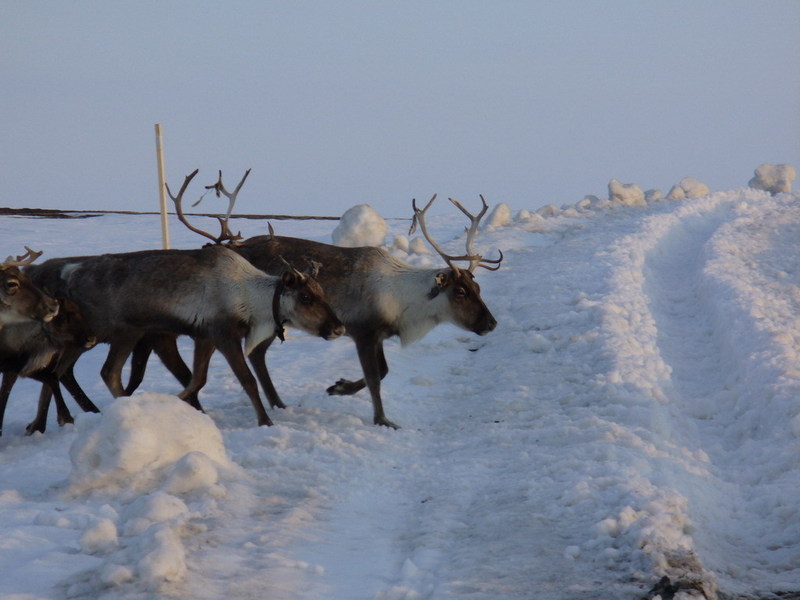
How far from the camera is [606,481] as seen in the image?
5887mm

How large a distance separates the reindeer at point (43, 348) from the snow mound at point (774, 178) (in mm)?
26857

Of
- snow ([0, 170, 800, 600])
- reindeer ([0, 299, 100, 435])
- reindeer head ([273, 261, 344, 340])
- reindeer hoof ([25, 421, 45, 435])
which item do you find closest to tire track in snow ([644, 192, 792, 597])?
snow ([0, 170, 800, 600])

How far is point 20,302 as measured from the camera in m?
7.79

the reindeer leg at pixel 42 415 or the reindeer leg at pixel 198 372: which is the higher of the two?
the reindeer leg at pixel 198 372

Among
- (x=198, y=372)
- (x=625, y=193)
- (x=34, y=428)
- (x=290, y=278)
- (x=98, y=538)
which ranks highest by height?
(x=290, y=278)

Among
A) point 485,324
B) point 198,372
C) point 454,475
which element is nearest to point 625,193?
point 485,324

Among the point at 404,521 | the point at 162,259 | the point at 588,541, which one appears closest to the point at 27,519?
the point at 404,521

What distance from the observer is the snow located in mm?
4672

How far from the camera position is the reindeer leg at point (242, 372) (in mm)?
7805

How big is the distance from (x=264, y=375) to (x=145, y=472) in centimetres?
287

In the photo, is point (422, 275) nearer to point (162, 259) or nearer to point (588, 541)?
point (162, 259)

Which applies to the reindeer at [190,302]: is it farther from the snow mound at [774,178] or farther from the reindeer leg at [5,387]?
the snow mound at [774,178]

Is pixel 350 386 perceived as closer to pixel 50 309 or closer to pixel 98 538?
pixel 50 309

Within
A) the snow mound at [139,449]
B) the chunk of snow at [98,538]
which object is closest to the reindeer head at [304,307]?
the snow mound at [139,449]
